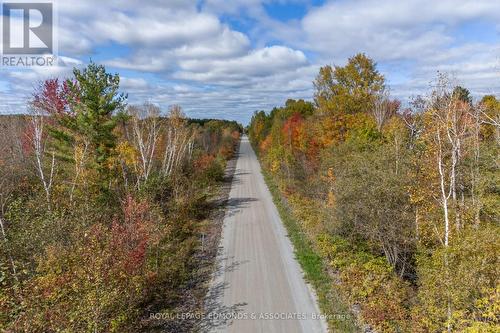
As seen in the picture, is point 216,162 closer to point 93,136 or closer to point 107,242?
point 93,136

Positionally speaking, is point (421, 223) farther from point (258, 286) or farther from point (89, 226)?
point (89, 226)

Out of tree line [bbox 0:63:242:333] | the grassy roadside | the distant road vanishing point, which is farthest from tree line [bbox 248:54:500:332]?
tree line [bbox 0:63:242:333]

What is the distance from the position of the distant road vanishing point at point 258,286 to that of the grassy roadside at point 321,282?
0.37m

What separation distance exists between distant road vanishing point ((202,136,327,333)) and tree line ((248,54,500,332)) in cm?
200

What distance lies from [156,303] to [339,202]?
36.2 ft

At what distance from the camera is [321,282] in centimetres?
1614

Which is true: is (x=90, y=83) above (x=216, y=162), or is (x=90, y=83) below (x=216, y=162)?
above

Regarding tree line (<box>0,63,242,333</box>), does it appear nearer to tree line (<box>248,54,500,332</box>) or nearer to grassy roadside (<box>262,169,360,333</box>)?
grassy roadside (<box>262,169,360,333</box>)

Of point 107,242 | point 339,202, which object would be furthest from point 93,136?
point 339,202

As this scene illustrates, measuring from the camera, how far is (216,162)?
4728 cm

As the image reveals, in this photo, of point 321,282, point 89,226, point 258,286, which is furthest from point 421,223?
point 89,226

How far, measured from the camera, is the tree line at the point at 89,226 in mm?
9414

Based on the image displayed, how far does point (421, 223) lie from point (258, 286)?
28.2ft

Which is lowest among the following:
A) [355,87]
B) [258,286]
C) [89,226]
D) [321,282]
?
[258,286]
